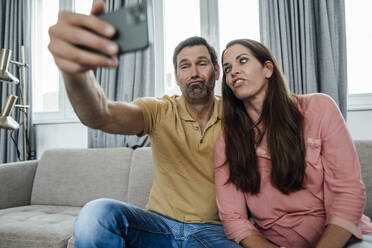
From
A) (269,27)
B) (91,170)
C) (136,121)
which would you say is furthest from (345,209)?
(91,170)

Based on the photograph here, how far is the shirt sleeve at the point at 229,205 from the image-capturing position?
979mm

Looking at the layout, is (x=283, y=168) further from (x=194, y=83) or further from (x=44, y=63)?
(x=44, y=63)

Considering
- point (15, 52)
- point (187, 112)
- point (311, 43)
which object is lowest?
point (187, 112)

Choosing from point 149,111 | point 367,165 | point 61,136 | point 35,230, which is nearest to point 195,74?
point 149,111

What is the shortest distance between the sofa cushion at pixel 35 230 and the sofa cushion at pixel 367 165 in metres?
1.49

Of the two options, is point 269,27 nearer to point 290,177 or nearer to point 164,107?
point 164,107

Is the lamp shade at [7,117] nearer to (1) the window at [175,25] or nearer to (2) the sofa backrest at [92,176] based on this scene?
(2) the sofa backrest at [92,176]

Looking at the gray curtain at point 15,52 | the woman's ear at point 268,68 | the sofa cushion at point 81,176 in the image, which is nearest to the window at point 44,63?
the gray curtain at point 15,52

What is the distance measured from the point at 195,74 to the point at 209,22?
1253 mm

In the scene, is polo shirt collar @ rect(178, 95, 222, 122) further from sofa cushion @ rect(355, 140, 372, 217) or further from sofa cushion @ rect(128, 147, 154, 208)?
sofa cushion @ rect(355, 140, 372, 217)

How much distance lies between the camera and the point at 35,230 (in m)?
1.42

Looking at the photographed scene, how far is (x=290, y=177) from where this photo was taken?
986 millimetres

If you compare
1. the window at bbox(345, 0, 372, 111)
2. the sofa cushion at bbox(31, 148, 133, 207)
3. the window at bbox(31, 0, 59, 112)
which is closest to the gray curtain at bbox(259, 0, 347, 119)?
the window at bbox(345, 0, 372, 111)

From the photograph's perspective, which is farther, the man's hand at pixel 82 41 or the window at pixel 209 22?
the window at pixel 209 22
